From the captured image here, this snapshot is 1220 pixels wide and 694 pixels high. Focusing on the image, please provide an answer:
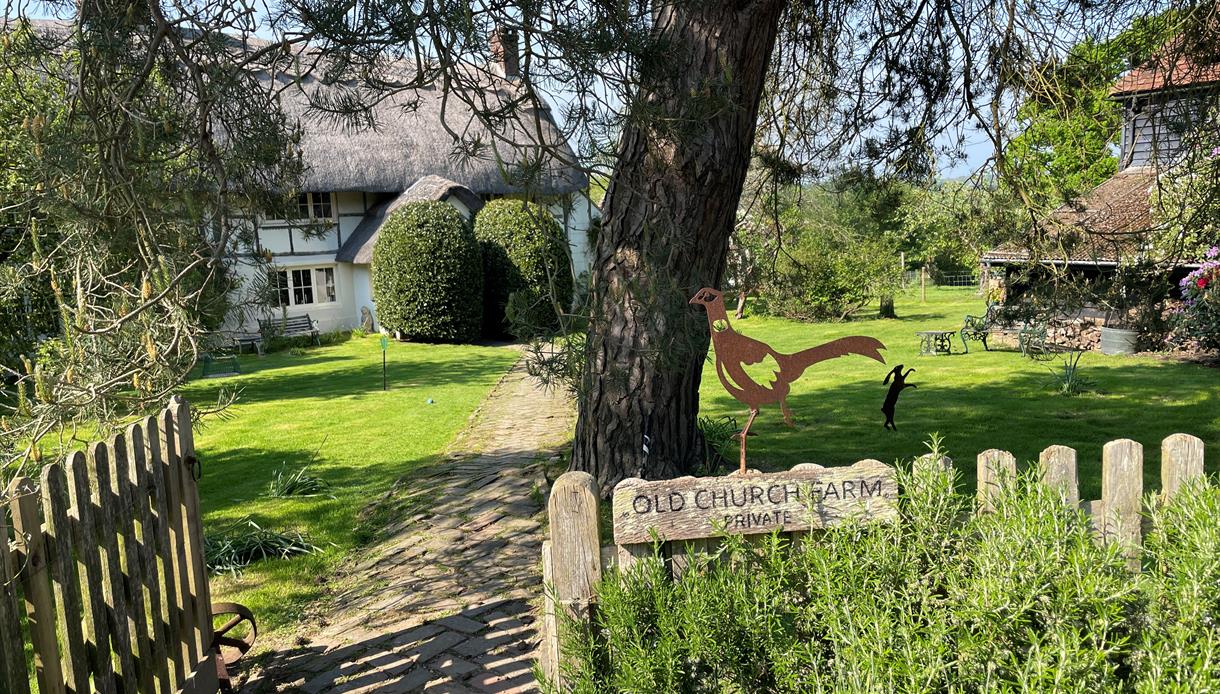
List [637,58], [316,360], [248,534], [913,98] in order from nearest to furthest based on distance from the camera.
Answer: [637,58]
[248,534]
[913,98]
[316,360]

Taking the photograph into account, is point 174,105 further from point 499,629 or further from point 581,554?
point 581,554

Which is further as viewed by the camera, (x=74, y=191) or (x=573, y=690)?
(x=74, y=191)

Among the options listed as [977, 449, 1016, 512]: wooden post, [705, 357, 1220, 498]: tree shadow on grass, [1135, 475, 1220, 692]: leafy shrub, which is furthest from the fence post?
[705, 357, 1220, 498]: tree shadow on grass

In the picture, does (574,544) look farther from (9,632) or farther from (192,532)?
(192,532)

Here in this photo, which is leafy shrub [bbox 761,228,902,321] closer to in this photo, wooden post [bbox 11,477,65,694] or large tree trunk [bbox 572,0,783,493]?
large tree trunk [bbox 572,0,783,493]

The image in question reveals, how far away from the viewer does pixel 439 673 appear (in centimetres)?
392

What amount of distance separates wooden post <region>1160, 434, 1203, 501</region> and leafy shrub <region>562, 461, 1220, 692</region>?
169 mm

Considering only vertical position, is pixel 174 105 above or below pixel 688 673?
above

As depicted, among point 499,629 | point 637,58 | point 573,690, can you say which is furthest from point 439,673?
point 637,58

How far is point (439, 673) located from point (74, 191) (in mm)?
2858

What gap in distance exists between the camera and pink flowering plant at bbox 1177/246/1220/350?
13.2 meters

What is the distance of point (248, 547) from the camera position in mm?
5934

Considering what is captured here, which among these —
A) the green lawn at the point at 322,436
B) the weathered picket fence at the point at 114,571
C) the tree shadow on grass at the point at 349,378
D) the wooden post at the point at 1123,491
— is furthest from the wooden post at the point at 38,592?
the tree shadow on grass at the point at 349,378

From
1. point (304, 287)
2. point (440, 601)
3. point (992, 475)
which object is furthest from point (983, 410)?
point (304, 287)
